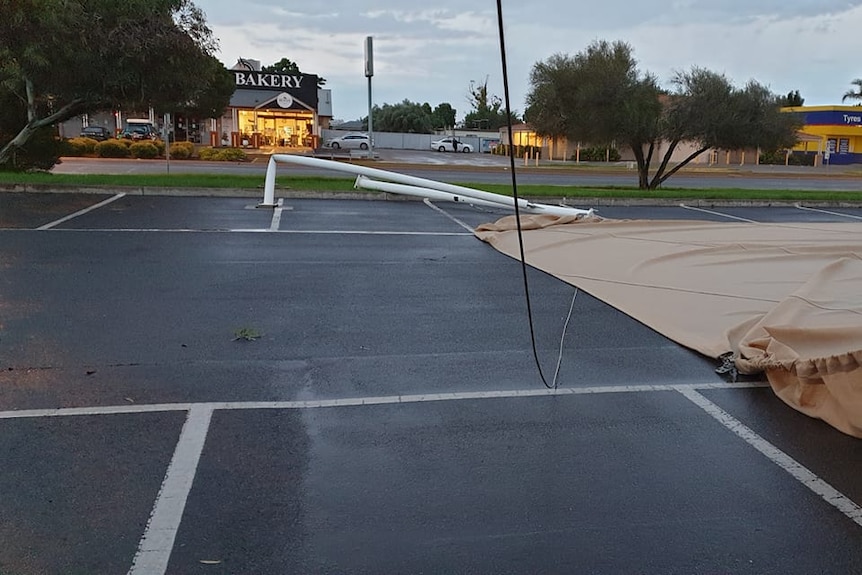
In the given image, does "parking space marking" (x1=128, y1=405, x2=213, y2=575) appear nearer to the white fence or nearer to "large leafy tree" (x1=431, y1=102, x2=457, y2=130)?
the white fence

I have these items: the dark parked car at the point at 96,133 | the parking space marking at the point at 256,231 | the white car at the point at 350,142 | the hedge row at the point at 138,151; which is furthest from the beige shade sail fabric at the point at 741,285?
the white car at the point at 350,142

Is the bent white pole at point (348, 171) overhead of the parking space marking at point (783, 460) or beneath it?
overhead

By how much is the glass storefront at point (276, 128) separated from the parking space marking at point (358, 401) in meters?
51.8

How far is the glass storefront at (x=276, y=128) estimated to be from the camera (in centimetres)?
5478

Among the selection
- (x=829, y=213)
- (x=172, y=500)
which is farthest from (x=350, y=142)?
(x=172, y=500)

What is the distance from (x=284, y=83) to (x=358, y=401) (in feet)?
173

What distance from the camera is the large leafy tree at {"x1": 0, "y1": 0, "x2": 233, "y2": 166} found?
15.7m

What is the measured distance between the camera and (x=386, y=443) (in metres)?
4.59

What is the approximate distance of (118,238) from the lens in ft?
37.7

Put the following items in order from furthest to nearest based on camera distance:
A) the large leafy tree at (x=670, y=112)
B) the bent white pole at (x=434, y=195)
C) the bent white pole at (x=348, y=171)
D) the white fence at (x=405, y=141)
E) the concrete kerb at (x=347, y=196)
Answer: the white fence at (x=405, y=141)
the large leafy tree at (x=670, y=112)
the concrete kerb at (x=347, y=196)
the bent white pole at (x=348, y=171)
the bent white pole at (x=434, y=195)

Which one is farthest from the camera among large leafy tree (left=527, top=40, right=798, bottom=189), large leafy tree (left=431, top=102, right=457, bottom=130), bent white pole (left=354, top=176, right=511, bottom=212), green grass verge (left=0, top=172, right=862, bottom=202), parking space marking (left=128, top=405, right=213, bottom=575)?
large leafy tree (left=431, top=102, right=457, bottom=130)

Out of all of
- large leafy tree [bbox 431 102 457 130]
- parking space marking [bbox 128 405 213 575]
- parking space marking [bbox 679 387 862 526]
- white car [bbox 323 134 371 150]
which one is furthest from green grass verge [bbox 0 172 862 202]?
large leafy tree [bbox 431 102 457 130]

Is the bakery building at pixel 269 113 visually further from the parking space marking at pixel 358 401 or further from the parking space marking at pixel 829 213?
the parking space marking at pixel 358 401

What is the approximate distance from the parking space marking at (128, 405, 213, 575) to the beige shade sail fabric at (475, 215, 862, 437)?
Result: 13.2 ft
